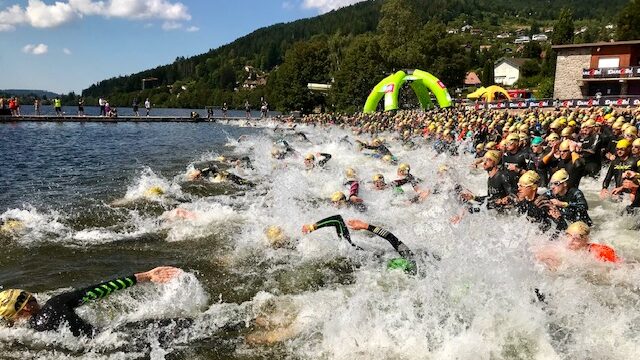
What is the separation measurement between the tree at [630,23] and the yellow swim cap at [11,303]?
6736cm

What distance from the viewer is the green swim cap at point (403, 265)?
6.32m

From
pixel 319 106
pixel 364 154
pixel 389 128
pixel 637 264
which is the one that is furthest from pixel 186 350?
pixel 319 106

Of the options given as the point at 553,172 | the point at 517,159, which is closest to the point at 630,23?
the point at 553,172

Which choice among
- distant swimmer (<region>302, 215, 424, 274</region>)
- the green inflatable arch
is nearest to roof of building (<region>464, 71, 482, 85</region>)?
the green inflatable arch

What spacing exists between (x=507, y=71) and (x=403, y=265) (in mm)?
113620

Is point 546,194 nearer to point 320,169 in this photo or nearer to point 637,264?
point 637,264

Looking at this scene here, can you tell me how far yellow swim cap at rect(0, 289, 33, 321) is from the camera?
16.5 ft

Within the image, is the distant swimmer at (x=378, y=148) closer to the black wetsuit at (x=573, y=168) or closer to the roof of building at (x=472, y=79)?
the black wetsuit at (x=573, y=168)

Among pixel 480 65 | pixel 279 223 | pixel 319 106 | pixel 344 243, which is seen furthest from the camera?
pixel 480 65

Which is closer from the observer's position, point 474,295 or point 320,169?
point 474,295

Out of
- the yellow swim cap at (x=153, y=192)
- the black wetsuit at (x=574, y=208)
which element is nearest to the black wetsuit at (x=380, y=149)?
the yellow swim cap at (x=153, y=192)

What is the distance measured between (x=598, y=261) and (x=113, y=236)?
839cm

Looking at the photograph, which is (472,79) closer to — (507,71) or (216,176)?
(507,71)

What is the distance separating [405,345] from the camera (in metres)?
5.09
